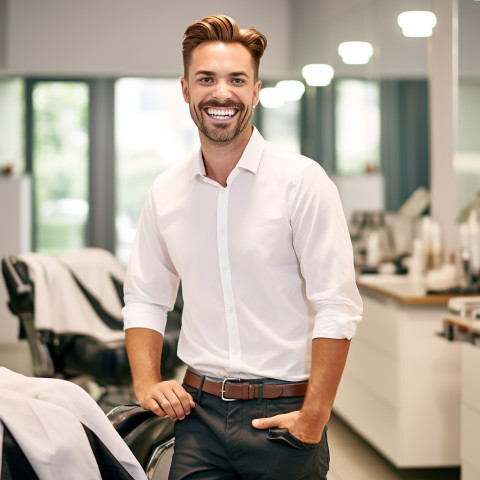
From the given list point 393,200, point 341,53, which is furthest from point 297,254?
point 341,53

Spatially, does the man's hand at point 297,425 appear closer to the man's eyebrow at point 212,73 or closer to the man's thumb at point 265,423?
the man's thumb at point 265,423

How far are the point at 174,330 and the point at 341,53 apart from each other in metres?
2.69

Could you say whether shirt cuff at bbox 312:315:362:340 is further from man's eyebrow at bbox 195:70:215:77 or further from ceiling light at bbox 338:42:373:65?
ceiling light at bbox 338:42:373:65

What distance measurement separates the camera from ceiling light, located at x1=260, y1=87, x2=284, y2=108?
24.2 ft

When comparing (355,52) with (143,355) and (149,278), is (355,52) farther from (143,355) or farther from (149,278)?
(143,355)

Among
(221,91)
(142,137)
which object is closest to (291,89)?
(142,137)

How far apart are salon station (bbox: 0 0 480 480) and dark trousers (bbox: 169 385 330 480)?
174 mm

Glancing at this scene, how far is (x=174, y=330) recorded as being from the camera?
14.0 feet

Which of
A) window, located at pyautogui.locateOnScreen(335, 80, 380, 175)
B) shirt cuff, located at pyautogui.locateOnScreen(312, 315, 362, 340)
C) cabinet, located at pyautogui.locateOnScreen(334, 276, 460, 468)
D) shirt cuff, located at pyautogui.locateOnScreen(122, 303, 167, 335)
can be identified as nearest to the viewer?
shirt cuff, located at pyautogui.locateOnScreen(312, 315, 362, 340)

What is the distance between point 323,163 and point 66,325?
10.1 ft

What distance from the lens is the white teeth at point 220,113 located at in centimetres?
153

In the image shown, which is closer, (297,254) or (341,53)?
(297,254)

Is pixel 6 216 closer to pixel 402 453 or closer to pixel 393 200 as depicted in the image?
pixel 393 200

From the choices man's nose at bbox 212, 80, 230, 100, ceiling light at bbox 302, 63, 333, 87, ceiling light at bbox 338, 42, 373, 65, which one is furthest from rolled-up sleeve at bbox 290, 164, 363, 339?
ceiling light at bbox 302, 63, 333, 87
